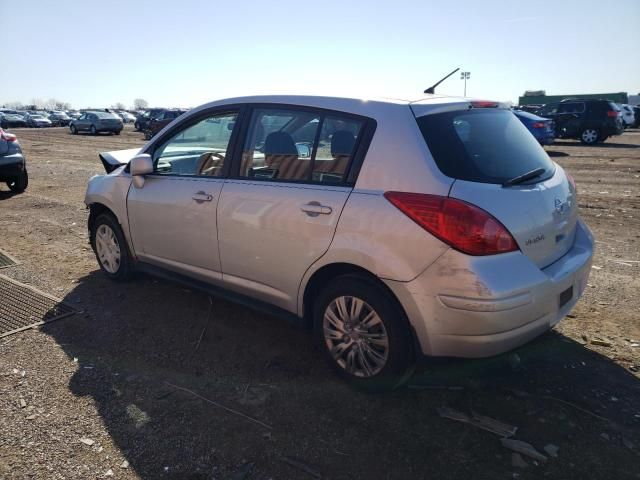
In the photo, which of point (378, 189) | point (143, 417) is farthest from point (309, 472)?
point (378, 189)

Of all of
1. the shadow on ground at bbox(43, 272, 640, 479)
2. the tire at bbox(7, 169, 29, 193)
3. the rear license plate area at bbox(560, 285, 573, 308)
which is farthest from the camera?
the tire at bbox(7, 169, 29, 193)

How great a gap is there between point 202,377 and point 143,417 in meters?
0.51

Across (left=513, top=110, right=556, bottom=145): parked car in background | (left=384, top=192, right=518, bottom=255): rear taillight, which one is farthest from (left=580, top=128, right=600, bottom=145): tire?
(left=384, top=192, right=518, bottom=255): rear taillight

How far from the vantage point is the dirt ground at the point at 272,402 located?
2463mm

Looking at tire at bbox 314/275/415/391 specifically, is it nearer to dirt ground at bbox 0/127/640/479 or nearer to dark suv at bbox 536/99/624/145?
dirt ground at bbox 0/127/640/479

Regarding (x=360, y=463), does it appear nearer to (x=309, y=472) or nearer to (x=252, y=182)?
(x=309, y=472)

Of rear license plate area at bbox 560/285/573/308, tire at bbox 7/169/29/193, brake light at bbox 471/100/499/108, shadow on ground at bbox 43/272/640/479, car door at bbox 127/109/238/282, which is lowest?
shadow on ground at bbox 43/272/640/479

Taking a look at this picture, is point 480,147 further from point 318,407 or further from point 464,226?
point 318,407

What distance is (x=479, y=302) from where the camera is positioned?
2488 mm

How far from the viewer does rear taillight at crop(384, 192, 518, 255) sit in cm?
252

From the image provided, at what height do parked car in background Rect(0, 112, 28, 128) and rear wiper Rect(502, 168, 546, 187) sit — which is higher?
rear wiper Rect(502, 168, 546, 187)

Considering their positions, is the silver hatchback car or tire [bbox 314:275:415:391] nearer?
the silver hatchback car

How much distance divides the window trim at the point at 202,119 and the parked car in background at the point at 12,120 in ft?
181

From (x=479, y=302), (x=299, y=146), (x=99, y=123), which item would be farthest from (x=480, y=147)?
(x=99, y=123)
